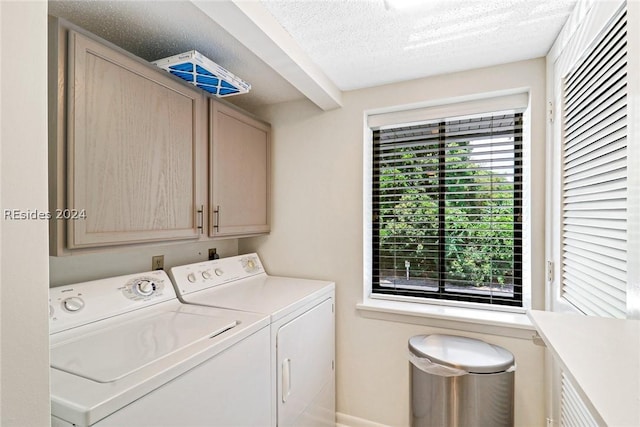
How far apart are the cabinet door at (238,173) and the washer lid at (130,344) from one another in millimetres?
567

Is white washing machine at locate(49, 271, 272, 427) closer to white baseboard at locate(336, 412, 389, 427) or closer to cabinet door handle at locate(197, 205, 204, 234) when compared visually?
cabinet door handle at locate(197, 205, 204, 234)

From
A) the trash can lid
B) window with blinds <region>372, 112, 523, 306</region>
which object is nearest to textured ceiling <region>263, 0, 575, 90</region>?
window with blinds <region>372, 112, 523, 306</region>

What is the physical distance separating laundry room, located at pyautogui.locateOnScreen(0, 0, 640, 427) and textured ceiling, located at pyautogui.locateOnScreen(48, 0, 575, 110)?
0.04 feet

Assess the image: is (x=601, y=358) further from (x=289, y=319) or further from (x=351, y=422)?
(x=351, y=422)

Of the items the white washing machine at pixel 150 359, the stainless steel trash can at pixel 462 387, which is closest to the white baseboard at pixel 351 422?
the stainless steel trash can at pixel 462 387

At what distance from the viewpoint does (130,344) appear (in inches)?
43.4

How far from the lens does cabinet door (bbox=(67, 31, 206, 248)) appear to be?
3.61 ft

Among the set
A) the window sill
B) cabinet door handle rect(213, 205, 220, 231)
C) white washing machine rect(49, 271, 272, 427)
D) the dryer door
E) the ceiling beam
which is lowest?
the dryer door

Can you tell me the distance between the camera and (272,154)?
92.0 inches

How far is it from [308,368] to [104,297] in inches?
42.1

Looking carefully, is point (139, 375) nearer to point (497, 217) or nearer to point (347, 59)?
point (347, 59)

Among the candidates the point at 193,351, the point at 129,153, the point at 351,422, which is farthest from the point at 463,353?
the point at 129,153

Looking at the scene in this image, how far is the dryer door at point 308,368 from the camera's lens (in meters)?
1.49

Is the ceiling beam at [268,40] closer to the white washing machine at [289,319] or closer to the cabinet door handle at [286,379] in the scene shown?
the white washing machine at [289,319]
